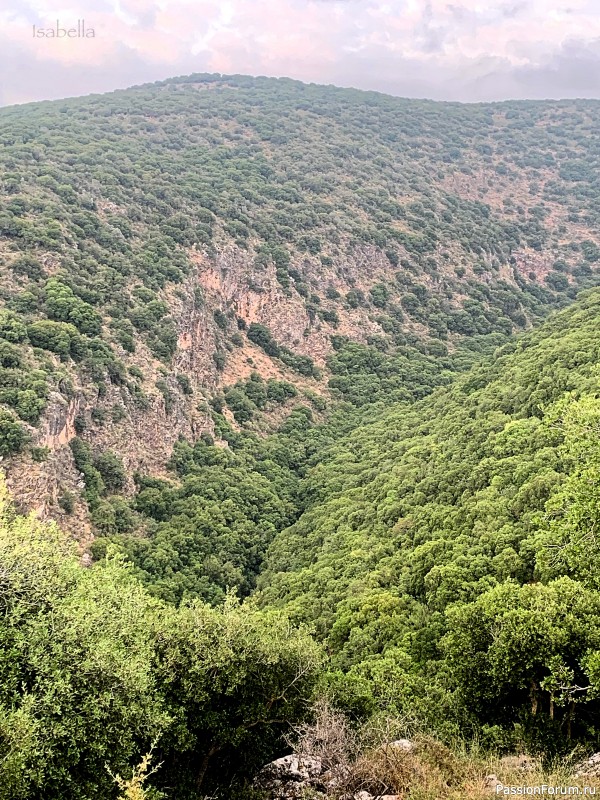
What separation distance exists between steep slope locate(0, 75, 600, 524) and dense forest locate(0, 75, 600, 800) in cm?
50

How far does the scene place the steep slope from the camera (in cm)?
5694

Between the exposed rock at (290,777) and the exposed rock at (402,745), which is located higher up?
the exposed rock at (402,745)

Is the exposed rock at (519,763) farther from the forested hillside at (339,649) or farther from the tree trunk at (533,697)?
the tree trunk at (533,697)

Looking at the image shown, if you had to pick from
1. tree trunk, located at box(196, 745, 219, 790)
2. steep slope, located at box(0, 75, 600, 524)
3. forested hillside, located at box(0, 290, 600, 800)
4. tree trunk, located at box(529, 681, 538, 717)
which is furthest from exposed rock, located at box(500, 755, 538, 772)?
steep slope, located at box(0, 75, 600, 524)

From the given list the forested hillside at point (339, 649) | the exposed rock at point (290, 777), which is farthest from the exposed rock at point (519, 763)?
the exposed rock at point (290, 777)

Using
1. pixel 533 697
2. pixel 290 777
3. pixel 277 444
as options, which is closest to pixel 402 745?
pixel 533 697

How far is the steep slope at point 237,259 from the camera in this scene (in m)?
56.9

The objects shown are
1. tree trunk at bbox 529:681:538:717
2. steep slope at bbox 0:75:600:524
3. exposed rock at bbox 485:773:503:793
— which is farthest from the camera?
steep slope at bbox 0:75:600:524

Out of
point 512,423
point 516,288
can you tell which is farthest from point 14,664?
point 516,288

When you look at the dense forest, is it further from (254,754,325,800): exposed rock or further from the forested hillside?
(254,754,325,800): exposed rock

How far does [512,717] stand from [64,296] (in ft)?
184

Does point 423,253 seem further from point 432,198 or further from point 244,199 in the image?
point 244,199

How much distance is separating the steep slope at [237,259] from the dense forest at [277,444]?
50 centimetres

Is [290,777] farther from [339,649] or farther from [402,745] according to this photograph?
[339,649]
